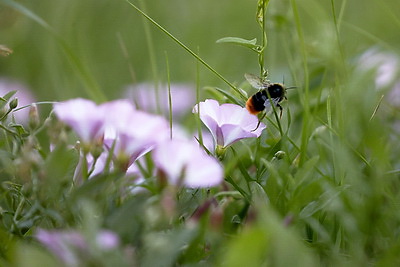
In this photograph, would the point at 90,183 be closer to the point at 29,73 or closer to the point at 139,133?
the point at 139,133

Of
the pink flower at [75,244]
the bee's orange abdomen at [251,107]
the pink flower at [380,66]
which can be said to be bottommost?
the pink flower at [380,66]

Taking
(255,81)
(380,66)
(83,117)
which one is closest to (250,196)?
(255,81)

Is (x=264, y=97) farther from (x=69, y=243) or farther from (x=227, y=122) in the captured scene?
(x=69, y=243)

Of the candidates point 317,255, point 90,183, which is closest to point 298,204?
point 317,255

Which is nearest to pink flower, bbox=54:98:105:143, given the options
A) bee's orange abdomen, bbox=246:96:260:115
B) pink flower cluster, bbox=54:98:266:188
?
pink flower cluster, bbox=54:98:266:188

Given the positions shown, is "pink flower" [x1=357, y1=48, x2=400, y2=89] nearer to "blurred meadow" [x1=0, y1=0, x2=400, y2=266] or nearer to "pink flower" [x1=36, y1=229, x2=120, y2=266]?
"blurred meadow" [x1=0, y1=0, x2=400, y2=266]

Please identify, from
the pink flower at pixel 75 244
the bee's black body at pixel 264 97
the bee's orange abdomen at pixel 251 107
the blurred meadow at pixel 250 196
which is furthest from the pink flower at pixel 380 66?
the pink flower at pixel 75 244

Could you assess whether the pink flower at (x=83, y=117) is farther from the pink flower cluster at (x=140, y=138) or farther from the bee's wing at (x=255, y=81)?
the bee's wing at (x=255, y=81)
